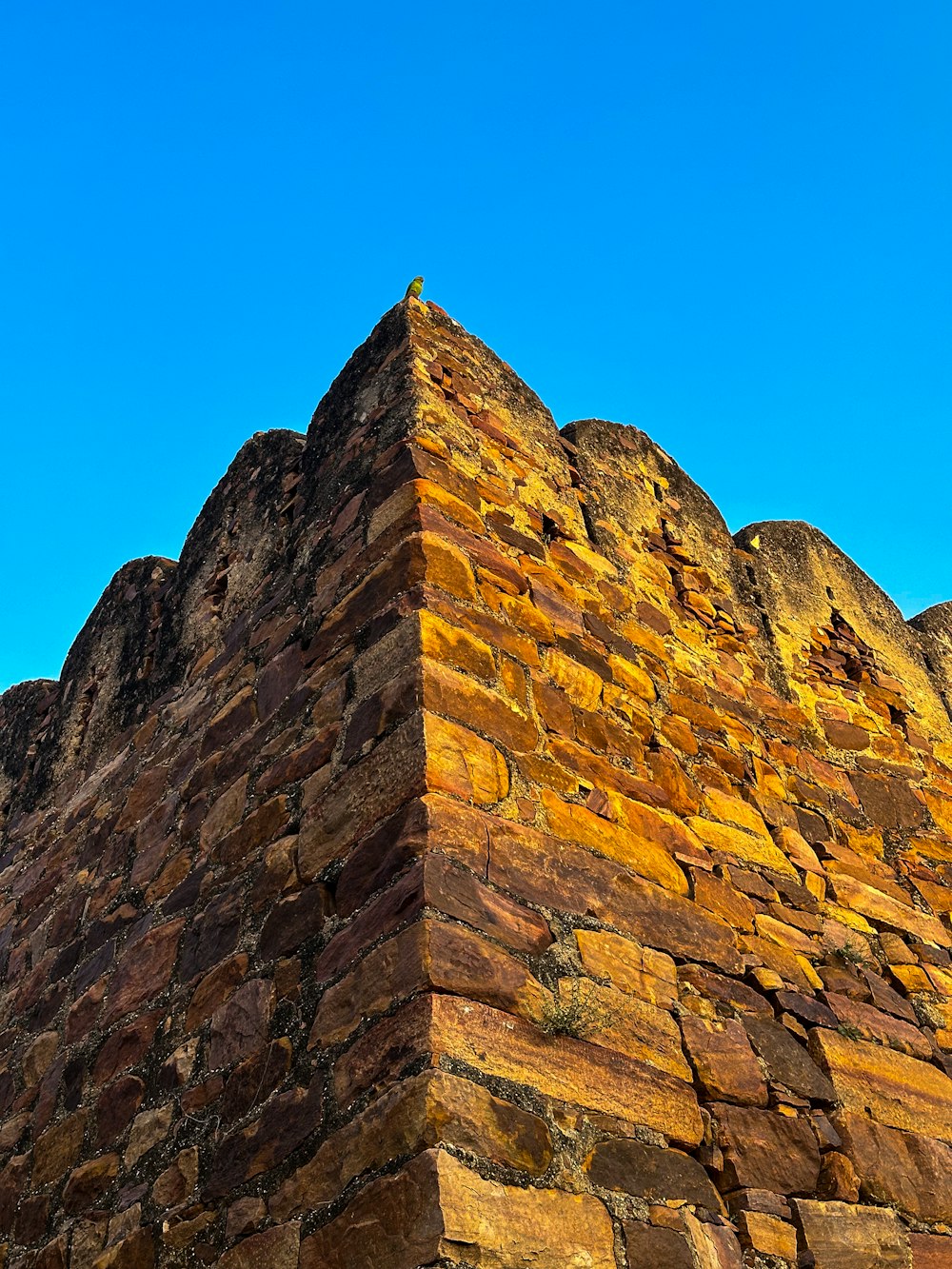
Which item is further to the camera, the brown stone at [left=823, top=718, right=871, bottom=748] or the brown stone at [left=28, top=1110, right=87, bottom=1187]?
the brown stone at [left=823, top=718, right=871, bottom=748]

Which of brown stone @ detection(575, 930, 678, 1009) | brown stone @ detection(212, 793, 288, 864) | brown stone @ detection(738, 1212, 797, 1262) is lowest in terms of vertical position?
brown stone @ detection(738, 1212, 797, 1262)

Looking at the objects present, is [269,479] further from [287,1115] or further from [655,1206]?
[655,1206]

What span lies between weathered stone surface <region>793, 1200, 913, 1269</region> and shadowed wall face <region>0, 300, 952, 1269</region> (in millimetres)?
10

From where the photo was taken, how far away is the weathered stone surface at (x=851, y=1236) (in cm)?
267

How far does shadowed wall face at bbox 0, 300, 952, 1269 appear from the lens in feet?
7.64

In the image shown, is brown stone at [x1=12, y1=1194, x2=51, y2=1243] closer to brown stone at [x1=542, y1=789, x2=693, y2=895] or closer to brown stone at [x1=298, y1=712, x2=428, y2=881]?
brown stone at [x1=298, y1=712, x2=428, y2=881]

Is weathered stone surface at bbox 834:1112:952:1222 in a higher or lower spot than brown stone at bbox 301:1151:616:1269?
higher

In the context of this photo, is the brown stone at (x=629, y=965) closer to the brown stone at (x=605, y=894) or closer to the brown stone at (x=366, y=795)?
the brown stone at (x=605, y=894)

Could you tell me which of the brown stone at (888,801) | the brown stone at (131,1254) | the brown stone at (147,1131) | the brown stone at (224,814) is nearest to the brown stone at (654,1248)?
the brown stone at (131,1254)

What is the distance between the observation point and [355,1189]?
2168 mm

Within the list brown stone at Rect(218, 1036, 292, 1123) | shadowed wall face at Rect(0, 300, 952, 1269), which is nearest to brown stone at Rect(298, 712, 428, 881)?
shadowed wall face at Rect(0, 300, 952, 1269)

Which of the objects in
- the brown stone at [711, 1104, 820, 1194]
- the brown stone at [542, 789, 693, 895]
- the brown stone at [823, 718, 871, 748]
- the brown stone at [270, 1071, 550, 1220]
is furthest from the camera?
the brown stone at [823, 718, 871, 748]

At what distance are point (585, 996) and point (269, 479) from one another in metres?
3.12

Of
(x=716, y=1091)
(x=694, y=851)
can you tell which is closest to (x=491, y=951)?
(x=716, y=1091)
